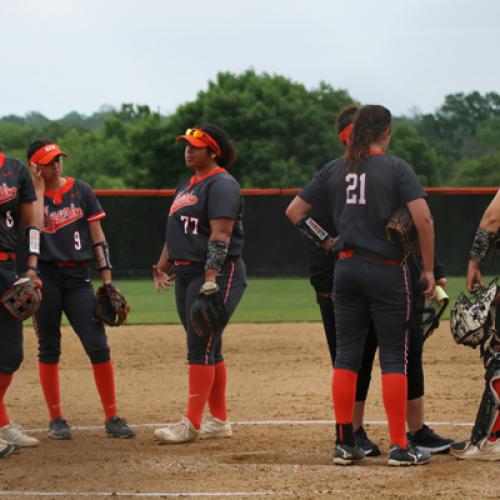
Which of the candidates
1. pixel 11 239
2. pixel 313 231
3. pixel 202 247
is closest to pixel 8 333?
pixel 11 239

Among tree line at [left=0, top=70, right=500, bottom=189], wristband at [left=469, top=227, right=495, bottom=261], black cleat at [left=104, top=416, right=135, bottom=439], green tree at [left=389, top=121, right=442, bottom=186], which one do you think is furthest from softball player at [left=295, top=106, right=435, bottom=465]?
green tree at [left=389, top=121, right=442, bottom=186]

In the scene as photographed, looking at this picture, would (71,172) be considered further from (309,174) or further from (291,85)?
(309,174)

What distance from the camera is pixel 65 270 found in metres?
6.09

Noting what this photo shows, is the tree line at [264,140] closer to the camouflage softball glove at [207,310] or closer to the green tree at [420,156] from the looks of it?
the green tree at [420,156]

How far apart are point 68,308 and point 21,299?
0.67 m

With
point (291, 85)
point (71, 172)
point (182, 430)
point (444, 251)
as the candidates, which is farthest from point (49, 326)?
point (71, 172)

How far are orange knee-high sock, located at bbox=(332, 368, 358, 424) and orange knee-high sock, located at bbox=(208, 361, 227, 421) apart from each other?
1.19 metres

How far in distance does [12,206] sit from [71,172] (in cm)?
4960

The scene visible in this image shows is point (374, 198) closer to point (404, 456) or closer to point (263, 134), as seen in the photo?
point (404, 456)

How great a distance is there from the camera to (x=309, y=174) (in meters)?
37.8

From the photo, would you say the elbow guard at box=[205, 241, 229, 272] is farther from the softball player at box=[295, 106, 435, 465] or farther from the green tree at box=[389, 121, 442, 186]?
the green tree at box=[389, 121, 442, 186]

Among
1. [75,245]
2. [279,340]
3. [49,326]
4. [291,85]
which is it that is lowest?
[279,340]

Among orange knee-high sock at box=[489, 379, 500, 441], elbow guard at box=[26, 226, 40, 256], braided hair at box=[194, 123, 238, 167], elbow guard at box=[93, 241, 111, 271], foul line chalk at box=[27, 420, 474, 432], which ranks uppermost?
braided hair at box=[194, 123, 238, 167]

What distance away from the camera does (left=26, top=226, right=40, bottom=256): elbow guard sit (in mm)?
5703
